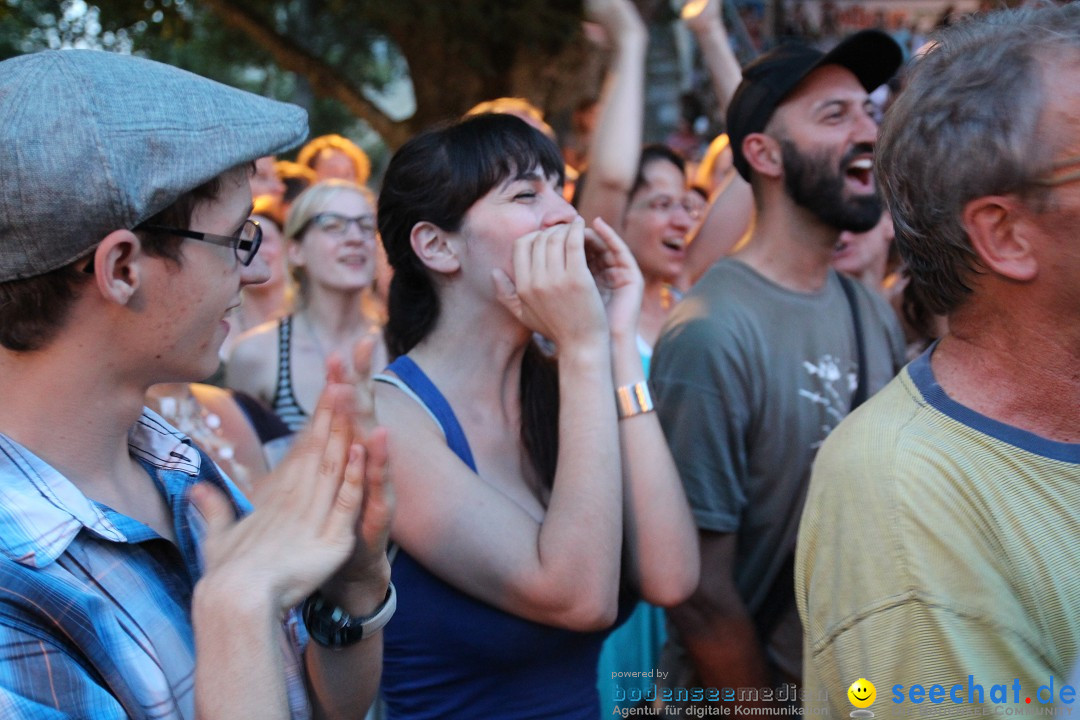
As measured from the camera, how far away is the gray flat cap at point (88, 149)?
53.9 inches

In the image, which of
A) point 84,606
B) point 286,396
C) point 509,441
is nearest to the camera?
point 84,606

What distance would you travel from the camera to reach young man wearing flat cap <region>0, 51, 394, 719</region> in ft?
4.28

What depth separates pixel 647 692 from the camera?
10.4 feet

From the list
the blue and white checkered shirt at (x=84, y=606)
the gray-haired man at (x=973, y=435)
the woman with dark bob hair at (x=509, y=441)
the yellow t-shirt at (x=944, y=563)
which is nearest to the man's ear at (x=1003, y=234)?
the gray-haired man at (x=973, y=435)

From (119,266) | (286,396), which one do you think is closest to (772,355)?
(119,266)

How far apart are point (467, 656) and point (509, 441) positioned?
1.78 ft

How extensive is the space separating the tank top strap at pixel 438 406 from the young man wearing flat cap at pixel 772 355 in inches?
29.1

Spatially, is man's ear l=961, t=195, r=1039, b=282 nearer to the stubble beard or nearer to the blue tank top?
the blue tank top

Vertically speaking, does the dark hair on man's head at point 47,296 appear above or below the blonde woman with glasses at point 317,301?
above

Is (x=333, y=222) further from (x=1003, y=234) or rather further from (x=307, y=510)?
(x=1003, y=234)

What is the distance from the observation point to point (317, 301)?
4766 millimetres

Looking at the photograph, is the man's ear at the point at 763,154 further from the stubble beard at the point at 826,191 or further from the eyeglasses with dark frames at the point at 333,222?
the eyeglasses with dark frames at the point at 333,222

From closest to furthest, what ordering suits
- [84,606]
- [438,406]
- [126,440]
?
[84,606] < [126,440] < [438,406]

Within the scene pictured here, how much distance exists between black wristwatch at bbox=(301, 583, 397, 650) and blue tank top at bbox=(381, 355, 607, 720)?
49cm
